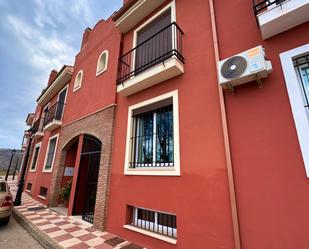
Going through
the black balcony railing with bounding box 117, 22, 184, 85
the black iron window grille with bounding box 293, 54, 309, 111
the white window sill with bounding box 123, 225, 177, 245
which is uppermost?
the black balcony railing with bounding box 117, 22, 184, 85

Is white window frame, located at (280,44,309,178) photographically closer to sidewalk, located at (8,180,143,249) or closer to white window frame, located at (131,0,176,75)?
white window frame, located at (131,0,176,75)

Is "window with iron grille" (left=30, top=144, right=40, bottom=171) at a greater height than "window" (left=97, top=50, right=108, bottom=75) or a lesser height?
lesser

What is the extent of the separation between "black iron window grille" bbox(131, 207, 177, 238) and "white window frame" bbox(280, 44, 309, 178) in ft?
9.62

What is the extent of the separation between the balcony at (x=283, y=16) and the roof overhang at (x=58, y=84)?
1022 centimetres

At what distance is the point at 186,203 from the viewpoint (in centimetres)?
342

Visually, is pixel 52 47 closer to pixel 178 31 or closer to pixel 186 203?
pixel 178 31

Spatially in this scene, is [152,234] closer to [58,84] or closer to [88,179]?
[88,179]

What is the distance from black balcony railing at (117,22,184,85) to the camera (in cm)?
465

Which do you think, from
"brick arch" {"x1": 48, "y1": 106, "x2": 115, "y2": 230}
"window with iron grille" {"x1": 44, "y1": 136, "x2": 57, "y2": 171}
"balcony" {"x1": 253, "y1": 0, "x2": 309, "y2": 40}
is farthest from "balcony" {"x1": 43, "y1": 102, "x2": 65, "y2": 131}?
"balcony" {"x1": 253, "y1": 0, "x2": 309, "y2": 40}

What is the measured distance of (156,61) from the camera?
539 cm

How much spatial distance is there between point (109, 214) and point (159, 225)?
6.06ft

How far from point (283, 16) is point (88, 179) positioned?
24.5 ft

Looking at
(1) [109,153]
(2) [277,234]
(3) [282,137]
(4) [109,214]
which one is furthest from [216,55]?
(4) [109,214]

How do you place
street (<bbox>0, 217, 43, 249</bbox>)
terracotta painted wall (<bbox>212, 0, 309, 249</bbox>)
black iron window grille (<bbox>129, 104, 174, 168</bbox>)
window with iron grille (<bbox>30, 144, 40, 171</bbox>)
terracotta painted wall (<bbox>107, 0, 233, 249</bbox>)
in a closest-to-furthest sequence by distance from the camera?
1. terracotta painted wall (<bbox>212, 0, 309, 249</bbox>)
2. terracotta painted wall (<bbox>107, 0, 233, 249</bbox>)
3. street (<bbox>0, 217, 43, 249</bbox>)
4. black iron window grille (<bbox>129, 104, 174, 168</bbox>)
5. window with iron grille (<bbox>30, 144, 40, 171</bbox>)
